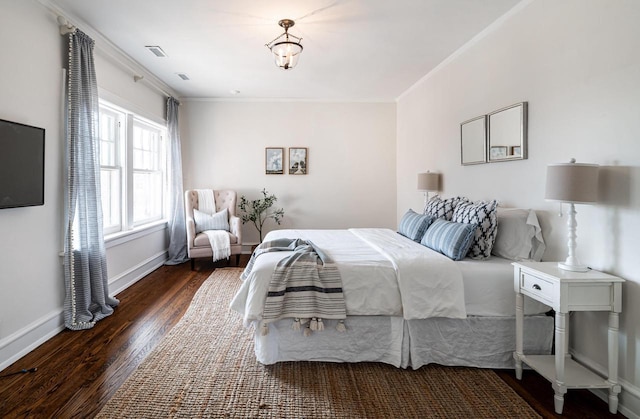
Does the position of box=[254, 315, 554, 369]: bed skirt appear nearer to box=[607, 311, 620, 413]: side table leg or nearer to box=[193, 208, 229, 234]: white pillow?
box=[607, 311, 620, 413]: side table leg

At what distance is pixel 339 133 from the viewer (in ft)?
18.7

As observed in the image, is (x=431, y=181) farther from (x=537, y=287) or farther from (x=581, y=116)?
(x=537, y=287)

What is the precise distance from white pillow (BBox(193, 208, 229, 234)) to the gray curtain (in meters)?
1.81

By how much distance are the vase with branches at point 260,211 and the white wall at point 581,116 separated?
3.28 metres

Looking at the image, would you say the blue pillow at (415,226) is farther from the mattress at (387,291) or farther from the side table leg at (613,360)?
the side table leg at (613,360)

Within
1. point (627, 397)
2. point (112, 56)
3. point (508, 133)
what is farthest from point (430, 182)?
point (112, 56)

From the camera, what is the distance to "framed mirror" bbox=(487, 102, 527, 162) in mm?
2588

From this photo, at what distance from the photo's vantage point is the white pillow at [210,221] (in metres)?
4.85

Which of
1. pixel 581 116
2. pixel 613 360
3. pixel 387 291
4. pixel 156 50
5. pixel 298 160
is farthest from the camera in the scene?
pixel 298 160

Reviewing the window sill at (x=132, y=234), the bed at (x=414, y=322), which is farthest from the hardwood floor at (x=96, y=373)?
the window sill at (x=132, y=234)

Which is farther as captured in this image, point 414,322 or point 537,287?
point 414,322

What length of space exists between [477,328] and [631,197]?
116 cm

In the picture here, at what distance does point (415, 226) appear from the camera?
3.18 metres

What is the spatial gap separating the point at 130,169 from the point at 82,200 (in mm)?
1337
